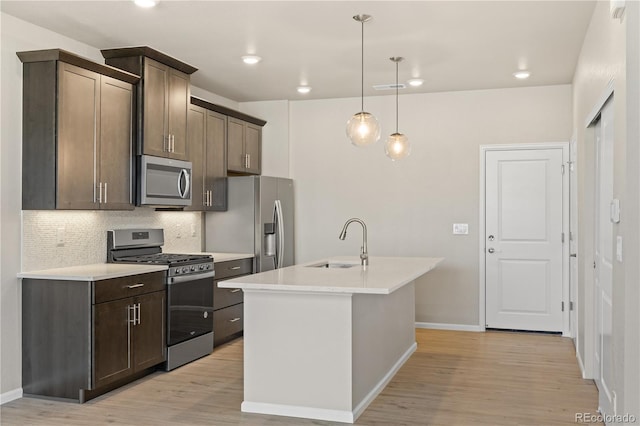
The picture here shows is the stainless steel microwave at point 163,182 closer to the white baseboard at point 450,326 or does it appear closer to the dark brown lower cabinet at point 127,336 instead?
the dark brown lower cabinet at point 127,336

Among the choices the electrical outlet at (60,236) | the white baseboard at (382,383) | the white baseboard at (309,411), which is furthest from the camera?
the electrical outlet at (60,236)

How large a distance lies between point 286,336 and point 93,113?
2.18 meters

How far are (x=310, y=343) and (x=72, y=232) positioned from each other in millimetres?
2143

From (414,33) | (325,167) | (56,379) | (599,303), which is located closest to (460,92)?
(325,167)

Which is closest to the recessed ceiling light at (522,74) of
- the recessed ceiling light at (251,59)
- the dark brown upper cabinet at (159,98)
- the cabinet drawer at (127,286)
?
the recessed ceiling light at (251,59)

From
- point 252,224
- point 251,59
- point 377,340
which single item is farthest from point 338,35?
point 252,224

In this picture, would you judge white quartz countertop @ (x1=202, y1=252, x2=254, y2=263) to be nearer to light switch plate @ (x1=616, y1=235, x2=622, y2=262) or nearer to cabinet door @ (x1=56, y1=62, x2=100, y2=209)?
cabinet door @ (x1=56, y1=62, x2=100, y2=209)

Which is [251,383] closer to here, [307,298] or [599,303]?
[307,298]

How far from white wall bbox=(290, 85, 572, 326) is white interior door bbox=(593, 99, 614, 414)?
226 cm

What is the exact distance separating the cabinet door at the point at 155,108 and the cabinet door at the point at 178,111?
0.08 meters

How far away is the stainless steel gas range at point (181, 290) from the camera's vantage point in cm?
477

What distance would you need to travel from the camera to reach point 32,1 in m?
3.78

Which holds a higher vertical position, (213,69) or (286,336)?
(213,69)

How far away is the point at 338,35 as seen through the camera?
454 cm
